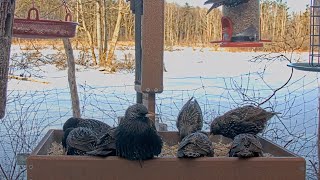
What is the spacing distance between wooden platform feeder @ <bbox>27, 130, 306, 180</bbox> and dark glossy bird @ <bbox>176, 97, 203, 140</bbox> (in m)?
0.45

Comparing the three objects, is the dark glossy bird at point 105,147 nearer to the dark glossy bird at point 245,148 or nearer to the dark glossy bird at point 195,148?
the dark glossy bird at point 195,148

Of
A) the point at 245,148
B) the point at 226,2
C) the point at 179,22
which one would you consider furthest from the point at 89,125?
the point at 179,22

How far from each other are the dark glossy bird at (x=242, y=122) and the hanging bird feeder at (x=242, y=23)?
0.91 meters

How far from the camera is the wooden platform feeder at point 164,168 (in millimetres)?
1707

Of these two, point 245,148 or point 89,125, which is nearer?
point 245,148

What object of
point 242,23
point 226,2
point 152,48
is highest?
point 226,2

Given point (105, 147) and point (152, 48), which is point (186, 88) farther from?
point (105, 147)

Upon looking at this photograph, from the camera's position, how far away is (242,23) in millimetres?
3076

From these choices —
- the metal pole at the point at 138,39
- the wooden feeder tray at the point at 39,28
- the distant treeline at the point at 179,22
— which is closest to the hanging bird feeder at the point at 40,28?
the wooden feeder tray at the point at 39,28

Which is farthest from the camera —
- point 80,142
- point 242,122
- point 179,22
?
point 179,22

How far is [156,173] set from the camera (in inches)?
67.9

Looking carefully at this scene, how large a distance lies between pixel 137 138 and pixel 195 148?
0.63 feet

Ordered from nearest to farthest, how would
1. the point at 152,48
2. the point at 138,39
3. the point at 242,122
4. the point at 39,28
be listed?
the point at 242,122
the point at 152,48
the point at 39,28
the point at 138,39

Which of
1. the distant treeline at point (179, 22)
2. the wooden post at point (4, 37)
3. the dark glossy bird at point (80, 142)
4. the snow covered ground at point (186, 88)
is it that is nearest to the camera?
the wooden post at point (4, 37)
